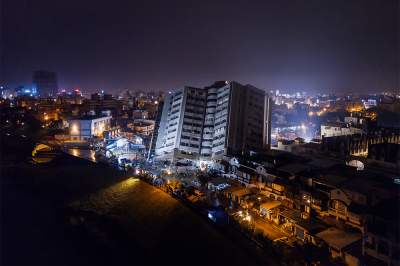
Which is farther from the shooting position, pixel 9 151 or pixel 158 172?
pixel 9 151

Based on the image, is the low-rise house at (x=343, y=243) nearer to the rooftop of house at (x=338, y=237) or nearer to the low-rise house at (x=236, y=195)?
the rooftop of house at (x=338, y=237)

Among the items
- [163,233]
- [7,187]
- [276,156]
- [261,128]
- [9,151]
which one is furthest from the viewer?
[9,151]

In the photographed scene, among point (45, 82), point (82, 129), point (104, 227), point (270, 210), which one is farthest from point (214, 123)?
point (45, 82)

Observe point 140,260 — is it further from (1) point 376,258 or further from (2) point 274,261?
(1) point 376,258

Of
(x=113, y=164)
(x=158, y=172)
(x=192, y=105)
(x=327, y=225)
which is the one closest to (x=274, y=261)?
(x=327, y=225)

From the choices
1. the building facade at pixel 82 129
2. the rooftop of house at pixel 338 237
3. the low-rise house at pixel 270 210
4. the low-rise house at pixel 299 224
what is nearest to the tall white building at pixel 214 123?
the low-rise house at pixel 270 210

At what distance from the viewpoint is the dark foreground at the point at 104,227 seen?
8.79 meters

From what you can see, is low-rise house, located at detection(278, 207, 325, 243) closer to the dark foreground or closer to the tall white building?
the dark foreground

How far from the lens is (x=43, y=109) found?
105ft

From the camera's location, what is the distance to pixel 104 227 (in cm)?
1038

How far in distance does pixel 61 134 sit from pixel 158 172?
11.5 m

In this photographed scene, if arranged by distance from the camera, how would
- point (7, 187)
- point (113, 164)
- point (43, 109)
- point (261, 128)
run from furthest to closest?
point (43, 109) < point (261, 128) < point (113, 164) < point (7, 187)

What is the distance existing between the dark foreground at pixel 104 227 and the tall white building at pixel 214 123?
402cm

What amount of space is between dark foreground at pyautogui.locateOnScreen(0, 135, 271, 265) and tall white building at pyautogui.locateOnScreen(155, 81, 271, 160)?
4.02 metres
